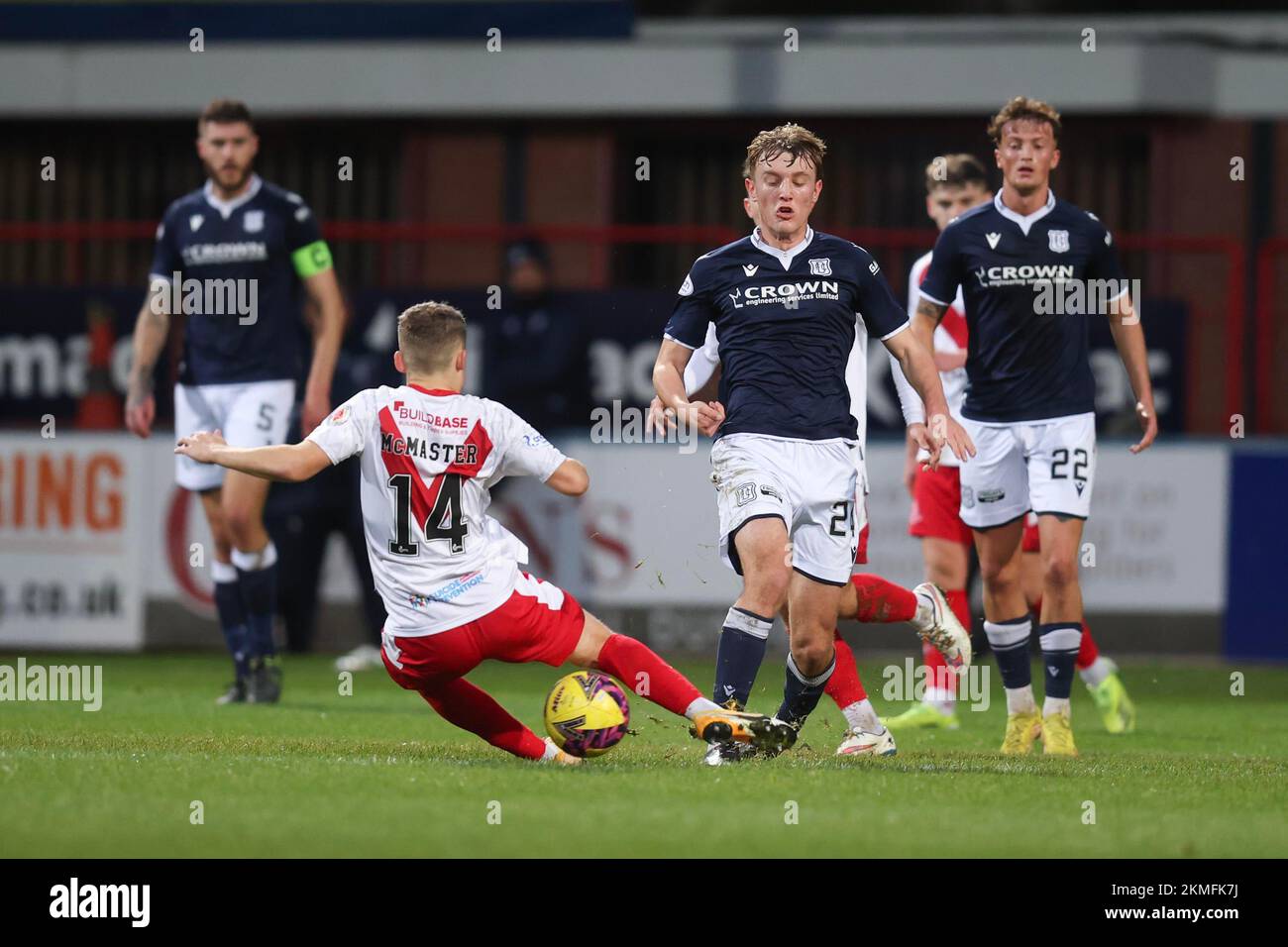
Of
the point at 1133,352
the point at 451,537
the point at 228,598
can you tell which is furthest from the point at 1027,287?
the point at 228,598

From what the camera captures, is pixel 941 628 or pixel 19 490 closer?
pixel 941 628

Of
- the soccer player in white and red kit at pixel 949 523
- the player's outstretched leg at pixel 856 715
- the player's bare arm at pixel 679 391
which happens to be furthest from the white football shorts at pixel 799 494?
the soccer player in white and red kit at pixel 949 523

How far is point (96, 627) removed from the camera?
1280 cm

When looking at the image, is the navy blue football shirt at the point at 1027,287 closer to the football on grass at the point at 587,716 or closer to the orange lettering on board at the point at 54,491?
the football on grass at the point at 587,716

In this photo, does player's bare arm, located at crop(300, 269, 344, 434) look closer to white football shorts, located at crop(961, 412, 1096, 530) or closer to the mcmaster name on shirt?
the mcmaster name on shirt

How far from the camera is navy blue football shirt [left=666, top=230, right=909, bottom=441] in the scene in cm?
718

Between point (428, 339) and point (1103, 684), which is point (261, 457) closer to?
point (428, 339)

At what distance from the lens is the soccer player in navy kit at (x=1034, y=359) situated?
8.14 m

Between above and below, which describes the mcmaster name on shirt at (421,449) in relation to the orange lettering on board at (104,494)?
above

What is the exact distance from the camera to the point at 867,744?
769 centimetres

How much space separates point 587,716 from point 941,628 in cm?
168

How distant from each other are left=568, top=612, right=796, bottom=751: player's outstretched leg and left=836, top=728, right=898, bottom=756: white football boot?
36.9 inches

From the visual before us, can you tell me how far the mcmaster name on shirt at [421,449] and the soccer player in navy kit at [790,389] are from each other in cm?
77
